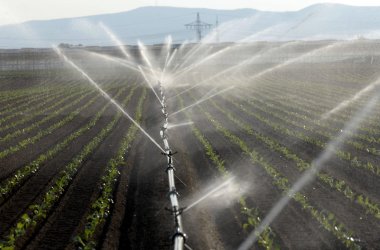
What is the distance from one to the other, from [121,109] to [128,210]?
65.3ft

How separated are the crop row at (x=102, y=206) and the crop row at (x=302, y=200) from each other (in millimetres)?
4651

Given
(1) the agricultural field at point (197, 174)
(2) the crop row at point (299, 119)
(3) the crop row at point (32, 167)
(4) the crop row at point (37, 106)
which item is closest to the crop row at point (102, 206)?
(1) the agricultural field at point (197, 174)

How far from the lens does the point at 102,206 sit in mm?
11742

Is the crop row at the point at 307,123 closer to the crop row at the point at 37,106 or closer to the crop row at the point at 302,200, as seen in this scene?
the crop row at the point at 302,200

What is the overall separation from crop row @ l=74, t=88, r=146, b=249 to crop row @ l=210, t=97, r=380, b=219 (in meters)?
5.89

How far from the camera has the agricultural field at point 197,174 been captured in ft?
34.6

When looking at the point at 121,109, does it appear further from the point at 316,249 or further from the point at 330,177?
the point at 316,249

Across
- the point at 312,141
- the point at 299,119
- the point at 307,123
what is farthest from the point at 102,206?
the point at 299,119

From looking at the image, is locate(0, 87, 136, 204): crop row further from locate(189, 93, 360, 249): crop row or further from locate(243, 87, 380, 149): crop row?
locate(243, 87, 380, 149): crop row

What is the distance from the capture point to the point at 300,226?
35.7ft

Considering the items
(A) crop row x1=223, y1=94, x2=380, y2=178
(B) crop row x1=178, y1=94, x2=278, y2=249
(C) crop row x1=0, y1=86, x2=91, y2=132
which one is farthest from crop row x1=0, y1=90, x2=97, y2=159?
(A) crop row x1=223, y1=94, x2=380, y2=178

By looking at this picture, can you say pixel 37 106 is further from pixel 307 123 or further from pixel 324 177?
pixel 324 177

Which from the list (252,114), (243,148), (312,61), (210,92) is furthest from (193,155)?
(312,61)

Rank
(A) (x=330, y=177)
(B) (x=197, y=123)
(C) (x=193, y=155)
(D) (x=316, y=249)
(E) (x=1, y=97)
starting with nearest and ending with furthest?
(D) (x=316, y=249) → (A) (x=330, y=177) → (C) (x=193, y=155) → (B) (x=197, y=123) → (E) (x=1, y=97)
